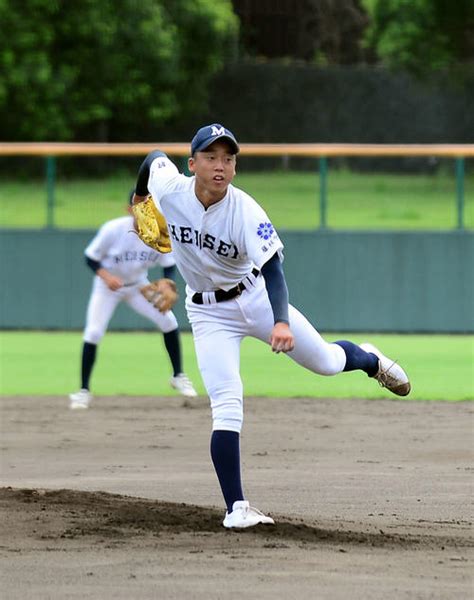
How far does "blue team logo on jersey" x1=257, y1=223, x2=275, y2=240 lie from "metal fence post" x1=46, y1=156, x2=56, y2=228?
42.6ft

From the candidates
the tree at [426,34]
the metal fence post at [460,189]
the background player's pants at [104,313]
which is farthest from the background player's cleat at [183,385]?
the tree at [426,34]

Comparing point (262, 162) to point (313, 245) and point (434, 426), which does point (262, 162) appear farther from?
point (434, 426)

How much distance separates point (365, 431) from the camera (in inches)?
396

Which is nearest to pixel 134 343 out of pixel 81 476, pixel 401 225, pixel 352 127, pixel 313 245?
pixel 313 245

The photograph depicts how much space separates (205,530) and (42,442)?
3603mm

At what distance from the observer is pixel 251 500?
23.8 ft

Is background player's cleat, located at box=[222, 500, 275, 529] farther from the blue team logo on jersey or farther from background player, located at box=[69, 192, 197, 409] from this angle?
background player, located at box=[69, 192, 197, 409]

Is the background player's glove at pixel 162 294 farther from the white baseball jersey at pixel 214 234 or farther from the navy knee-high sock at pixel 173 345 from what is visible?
the white baseball jersey at pixel 214 234

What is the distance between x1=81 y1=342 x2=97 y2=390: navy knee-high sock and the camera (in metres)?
11.3

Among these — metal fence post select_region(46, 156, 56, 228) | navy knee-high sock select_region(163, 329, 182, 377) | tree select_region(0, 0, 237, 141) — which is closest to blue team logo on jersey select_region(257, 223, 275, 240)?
navy knee-high sock select_region(163, 329, 182, 377)

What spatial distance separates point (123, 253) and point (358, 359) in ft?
16.3

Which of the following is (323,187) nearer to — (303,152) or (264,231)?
(303,152)

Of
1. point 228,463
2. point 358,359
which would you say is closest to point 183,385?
point 358,359

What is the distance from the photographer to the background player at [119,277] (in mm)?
11422
